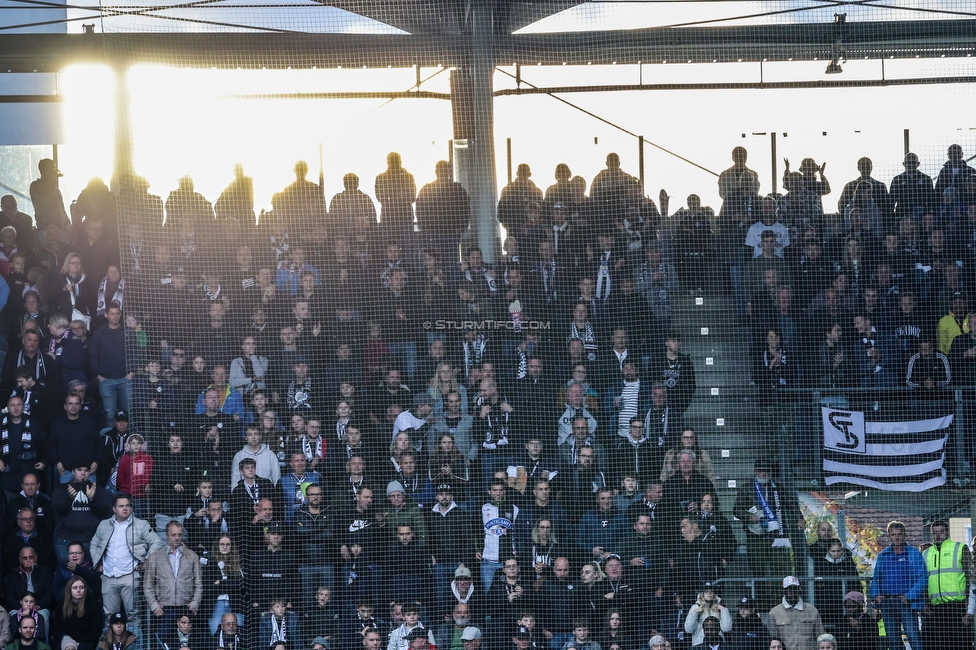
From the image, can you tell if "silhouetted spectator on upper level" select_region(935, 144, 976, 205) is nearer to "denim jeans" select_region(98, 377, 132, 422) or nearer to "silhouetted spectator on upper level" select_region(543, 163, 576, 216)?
"silhouetted spectator on upper level" select_region(543, 163, 576, 216)

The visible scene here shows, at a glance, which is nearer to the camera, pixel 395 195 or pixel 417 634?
pixel 417 634

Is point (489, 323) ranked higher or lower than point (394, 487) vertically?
higher

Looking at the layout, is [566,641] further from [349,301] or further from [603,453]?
[349,301]

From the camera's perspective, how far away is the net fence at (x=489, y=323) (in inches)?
391

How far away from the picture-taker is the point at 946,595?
9867 millimetres

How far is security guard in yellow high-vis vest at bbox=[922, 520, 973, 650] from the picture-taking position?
31.9 feet

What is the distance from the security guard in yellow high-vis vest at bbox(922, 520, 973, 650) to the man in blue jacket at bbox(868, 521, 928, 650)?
0.23ft

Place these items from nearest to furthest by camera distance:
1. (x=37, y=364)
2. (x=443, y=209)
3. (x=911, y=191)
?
(x=37, y=364) → (x=911, y=191) → (x=443, y=209)

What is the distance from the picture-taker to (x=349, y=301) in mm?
11273

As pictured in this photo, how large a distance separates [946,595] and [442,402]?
14.3 ft

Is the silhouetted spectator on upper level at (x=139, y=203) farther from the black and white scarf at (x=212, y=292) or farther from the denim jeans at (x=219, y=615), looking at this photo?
the denim jeans at (x=219, y=615)

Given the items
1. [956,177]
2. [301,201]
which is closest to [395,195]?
[301,201]

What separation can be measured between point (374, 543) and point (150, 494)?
189 cm

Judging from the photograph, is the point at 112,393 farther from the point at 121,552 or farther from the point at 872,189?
the point at 872,189
